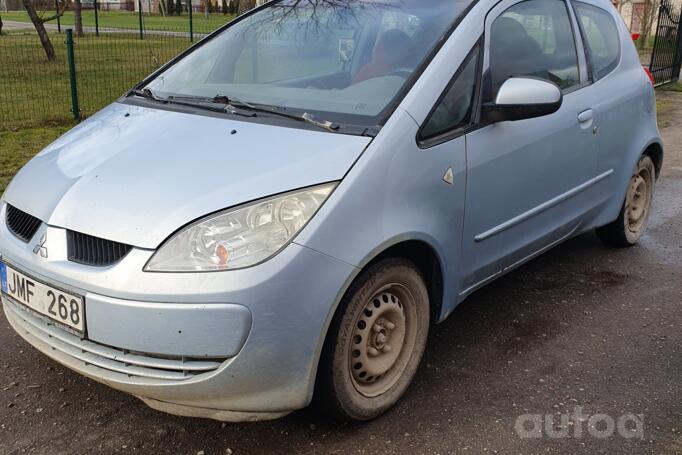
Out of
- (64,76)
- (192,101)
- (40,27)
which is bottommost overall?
(64,76)

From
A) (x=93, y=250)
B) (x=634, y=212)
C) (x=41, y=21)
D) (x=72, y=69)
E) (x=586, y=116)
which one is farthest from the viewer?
(x=41, y=21)

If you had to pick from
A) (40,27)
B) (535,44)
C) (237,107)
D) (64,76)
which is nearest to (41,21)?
(40,27)

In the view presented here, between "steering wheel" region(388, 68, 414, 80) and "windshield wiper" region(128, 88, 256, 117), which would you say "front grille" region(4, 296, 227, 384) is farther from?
"steering wheel" region(388, 68, 414, 80)

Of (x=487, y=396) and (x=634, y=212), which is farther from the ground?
(x=634, y=212)

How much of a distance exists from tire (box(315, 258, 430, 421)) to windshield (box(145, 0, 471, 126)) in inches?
25.4

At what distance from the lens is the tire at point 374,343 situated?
2.64 m

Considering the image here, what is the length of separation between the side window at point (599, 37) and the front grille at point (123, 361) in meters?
2.97

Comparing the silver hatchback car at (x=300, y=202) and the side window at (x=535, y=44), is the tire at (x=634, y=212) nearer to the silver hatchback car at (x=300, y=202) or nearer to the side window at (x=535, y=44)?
the silver hatchback car at (x=300, y=202)

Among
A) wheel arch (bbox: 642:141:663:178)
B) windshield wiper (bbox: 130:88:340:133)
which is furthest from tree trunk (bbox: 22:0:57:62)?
wheel arch (bbox: 642:141:663:178)

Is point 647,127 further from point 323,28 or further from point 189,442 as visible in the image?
point 189,442

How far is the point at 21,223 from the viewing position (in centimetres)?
281

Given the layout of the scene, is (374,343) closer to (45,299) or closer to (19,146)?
(45,299)

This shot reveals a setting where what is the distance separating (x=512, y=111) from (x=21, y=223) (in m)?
2.09

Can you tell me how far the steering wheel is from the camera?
3.05 meters
